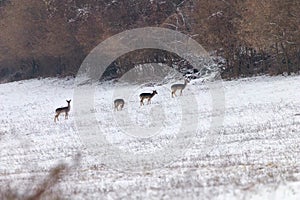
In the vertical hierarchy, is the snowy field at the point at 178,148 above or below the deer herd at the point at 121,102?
below

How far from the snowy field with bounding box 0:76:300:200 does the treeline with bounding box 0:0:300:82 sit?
323cm

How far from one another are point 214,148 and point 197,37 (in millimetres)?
27046

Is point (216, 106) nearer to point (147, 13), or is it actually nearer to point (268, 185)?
point (268, 185)

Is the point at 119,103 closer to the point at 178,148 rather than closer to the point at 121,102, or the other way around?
the point at 121,102

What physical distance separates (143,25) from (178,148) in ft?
104

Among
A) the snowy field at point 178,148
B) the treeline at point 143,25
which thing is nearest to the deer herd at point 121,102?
the snowy field at point 178,148

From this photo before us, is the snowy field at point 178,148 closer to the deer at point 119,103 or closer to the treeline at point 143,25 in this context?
the deer at point 119,103

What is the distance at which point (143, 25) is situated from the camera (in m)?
47.8

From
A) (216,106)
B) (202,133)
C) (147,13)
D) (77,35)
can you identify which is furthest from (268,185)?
(77,35)

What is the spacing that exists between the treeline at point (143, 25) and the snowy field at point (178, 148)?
10.6 feet

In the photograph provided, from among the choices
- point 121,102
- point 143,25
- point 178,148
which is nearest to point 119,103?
point 121,102

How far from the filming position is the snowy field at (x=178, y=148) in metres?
9.98

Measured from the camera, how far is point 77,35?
51.7 metres

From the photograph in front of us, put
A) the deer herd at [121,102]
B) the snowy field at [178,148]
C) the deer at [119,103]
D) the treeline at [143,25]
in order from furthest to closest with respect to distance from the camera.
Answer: the treeline at [143,25]
the deer at [119,103]
the deer herd at [121,102]
the snowy field at [178,148]
